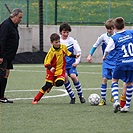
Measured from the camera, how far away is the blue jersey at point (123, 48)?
35.6 feet

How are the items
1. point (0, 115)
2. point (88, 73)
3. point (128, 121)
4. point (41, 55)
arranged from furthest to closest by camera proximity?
point (41, 55)
point (88, 73)
point (0, 115)
point (128, 121)

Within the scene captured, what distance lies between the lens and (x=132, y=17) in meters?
26.4

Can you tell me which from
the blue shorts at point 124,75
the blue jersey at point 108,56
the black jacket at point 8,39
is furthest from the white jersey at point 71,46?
the blue shorts at point 124,75

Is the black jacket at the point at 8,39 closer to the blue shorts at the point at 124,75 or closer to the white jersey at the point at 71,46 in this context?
the white jersey at the point at 71,46

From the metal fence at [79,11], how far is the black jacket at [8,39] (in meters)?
13.7

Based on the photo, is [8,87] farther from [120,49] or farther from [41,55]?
[41,55]

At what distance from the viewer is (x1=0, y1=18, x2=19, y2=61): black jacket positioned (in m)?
12.4

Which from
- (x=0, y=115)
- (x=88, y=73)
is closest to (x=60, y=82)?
(x=0, y=115)

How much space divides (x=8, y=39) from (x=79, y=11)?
1490cm

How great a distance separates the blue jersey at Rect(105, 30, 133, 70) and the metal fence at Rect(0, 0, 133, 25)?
15.5 metres

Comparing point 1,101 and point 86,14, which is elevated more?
point 86,14

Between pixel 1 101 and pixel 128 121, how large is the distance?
3491mm

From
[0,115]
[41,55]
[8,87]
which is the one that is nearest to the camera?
[0,115]

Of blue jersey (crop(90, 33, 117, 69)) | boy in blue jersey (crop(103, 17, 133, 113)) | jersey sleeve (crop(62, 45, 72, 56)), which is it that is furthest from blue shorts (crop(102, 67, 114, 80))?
boy in blue jersey (crop(103, 17, 133, 113))
